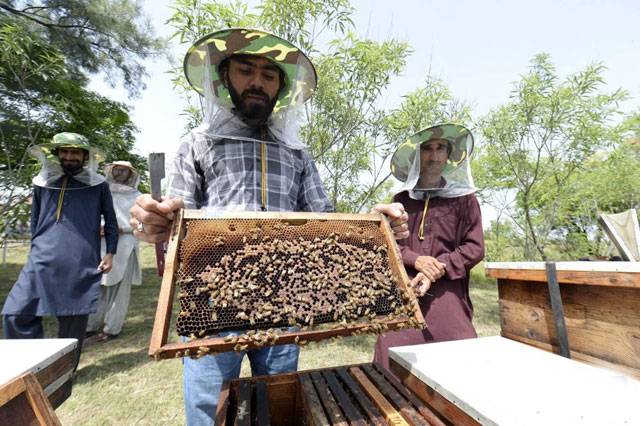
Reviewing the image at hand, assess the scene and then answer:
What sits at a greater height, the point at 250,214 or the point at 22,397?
the point at 250,214

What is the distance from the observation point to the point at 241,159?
2.07 m

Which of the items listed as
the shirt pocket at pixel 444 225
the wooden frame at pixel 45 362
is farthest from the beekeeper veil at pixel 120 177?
the shirt pocket at pixel 444 225

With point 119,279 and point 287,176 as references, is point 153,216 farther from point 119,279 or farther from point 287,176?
point 119,279

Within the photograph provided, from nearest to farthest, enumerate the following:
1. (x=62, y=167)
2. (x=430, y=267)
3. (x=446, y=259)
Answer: (x=430, y=267) → (x=446, y=259) → (x=62, y=167)

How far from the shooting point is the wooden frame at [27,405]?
3.57ft

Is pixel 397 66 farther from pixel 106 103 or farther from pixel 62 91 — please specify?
pixel 106 103

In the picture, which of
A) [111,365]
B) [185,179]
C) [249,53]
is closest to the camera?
[185,179]

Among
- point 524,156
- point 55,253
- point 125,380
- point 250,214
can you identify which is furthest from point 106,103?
point 524,156

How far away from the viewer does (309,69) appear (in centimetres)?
240

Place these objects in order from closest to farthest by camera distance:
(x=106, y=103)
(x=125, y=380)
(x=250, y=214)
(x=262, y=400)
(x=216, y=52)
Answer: (x=262, y=400) → (x=250, y=214) → (x=216, y=52) → (x=125, y=380) → (x=106, y=103)

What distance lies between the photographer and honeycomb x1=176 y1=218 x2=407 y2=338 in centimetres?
146

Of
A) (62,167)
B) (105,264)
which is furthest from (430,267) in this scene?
(62,167)

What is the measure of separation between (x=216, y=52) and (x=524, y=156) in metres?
9.04

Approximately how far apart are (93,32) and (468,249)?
566 inches
